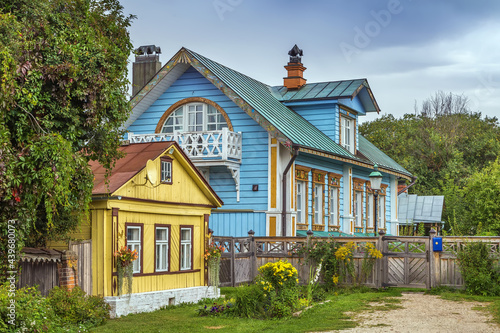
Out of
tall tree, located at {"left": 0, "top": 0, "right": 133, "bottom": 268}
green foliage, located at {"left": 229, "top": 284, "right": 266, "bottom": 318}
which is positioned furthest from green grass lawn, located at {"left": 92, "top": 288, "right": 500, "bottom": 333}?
tall tree, located at {"left": 0, "top": 0, "right": 133, "bottom": 268}

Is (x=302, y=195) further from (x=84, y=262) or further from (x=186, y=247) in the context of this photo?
(x=84, y=262)

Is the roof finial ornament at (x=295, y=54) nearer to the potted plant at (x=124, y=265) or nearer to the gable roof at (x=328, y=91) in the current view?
the gable roof at (x=328, y=91)

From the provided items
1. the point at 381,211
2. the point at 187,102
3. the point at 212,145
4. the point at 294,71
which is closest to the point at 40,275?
the point at 212,145

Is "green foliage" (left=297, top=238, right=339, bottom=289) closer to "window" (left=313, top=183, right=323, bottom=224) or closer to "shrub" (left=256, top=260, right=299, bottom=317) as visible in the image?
"shrub" (left=256, top=260, right=299, bottom=317)

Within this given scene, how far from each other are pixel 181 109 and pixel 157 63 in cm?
490

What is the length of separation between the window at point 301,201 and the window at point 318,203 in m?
1.00

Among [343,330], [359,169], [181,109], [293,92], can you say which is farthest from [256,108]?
[343,330]

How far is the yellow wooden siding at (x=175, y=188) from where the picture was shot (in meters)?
16.4

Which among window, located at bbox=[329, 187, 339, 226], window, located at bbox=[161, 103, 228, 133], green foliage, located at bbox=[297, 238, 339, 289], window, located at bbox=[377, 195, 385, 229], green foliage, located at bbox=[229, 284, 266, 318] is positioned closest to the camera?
green foliage, located at bbox=[229, 284, 266, 318]

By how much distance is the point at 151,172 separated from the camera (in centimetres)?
1684

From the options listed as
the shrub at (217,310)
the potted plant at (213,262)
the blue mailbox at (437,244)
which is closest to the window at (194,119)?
the potted plant at (213,262)

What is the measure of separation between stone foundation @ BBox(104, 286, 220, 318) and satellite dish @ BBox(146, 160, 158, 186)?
103 inches

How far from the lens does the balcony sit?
23156 millimetres

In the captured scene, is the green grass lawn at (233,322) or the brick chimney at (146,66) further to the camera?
the brick chimney at (146,66)
